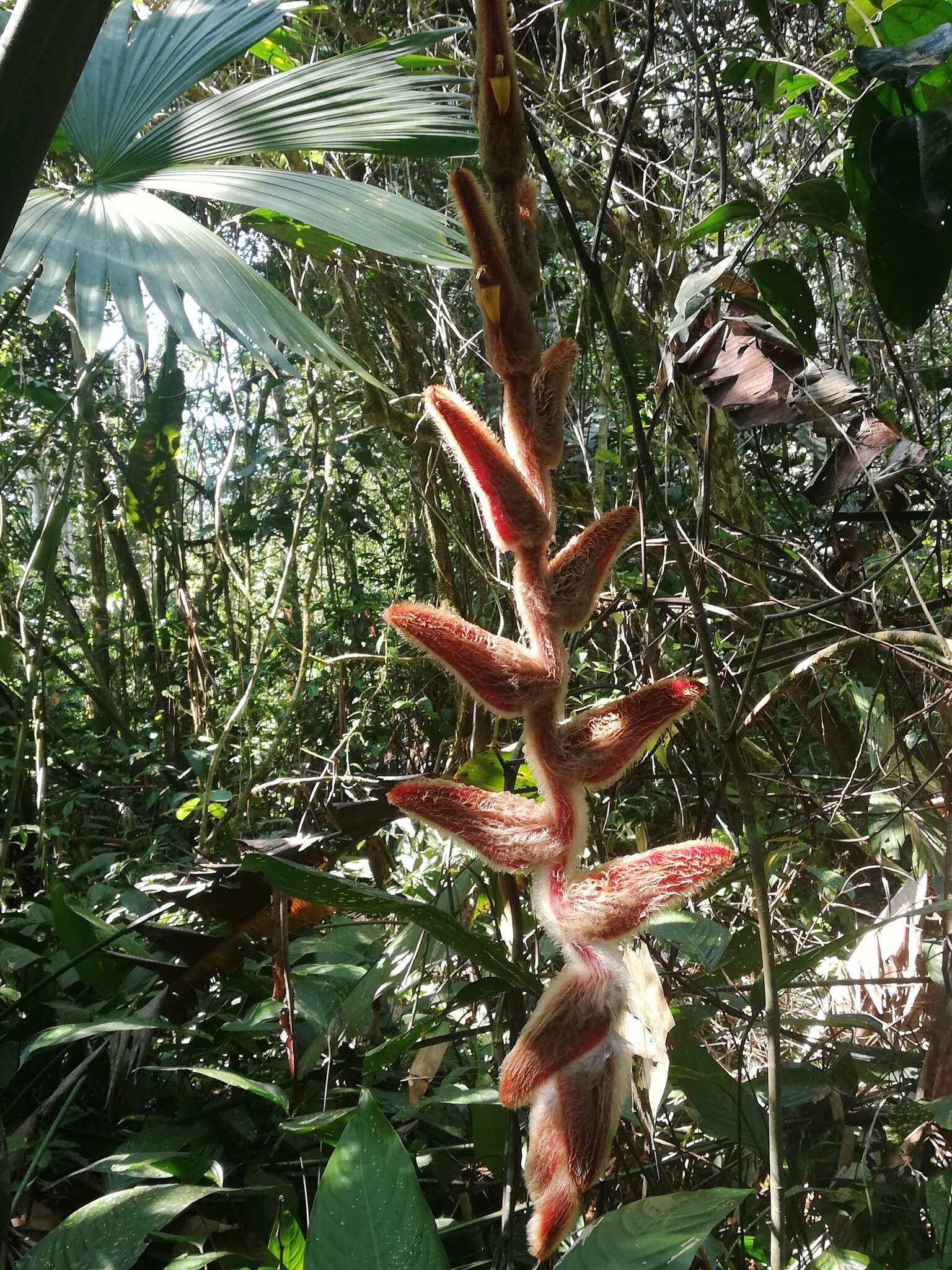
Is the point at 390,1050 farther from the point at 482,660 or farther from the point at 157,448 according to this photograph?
the point at 157,448

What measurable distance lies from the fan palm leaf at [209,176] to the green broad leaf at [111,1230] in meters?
0.66

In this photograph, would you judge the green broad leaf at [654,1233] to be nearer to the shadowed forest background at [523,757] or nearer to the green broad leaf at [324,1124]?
the shadowed forest background at [523,757]

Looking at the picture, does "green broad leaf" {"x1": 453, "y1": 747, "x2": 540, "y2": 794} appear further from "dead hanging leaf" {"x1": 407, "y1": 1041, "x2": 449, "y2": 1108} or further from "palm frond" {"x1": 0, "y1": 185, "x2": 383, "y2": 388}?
"palm frond" {"x1": 0, "y1": 185, "x2": 383, "y2": 388}

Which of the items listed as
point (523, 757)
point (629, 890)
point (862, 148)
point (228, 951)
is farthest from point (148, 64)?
point (629, 890)

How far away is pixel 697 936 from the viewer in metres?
0.86

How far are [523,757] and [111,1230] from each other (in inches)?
18.9

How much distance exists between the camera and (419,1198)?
1.78 feet

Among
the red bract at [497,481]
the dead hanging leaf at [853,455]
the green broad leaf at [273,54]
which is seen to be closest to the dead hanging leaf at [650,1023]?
the red bract at [497,481]

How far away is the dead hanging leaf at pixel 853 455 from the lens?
670 millimetres

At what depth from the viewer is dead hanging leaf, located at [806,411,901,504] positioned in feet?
2.20

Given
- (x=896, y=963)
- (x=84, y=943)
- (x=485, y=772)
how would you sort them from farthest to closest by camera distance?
(x=84, y=943) → (x=896, y=963) → (x=485, y=772)

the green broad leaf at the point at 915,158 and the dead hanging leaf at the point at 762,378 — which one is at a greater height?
the green broad leaf at the point at 915,158

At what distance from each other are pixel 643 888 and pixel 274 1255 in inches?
24.8

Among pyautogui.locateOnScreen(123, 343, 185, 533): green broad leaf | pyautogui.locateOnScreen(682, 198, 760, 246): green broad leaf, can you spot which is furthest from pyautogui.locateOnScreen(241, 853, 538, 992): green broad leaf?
pyautogui.locateOnScreen(123, 343, 185, 533): green broad leaf
